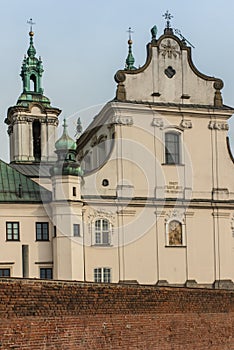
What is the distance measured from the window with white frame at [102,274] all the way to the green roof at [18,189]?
4.21m

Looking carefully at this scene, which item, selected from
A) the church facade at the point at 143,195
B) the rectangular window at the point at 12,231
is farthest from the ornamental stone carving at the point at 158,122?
the rectangular window at the point at 12,231

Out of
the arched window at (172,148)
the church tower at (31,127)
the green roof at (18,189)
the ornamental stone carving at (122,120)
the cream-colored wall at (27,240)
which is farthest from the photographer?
the church tower at (31,127)

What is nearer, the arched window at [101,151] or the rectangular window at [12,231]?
the rectangular window at [12,231]

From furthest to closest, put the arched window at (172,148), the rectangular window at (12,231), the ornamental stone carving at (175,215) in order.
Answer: the arched window at (172,148) → the ornamental stone carving at (175,215) → the rectangular window at (12,231)

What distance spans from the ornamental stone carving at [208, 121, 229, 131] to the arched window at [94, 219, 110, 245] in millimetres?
7886

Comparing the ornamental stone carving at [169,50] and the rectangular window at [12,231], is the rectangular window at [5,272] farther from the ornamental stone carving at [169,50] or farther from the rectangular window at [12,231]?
the ornamental stone carving at [169,50]

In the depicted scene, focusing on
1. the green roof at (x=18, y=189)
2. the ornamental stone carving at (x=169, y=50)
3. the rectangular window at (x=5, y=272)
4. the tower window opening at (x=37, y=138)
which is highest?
the ornamental stone carving at (x=169, y=50)

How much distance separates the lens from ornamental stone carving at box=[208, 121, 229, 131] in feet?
132

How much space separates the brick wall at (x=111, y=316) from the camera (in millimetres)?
15894

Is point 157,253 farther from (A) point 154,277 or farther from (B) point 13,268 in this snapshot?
(B) point 13,268

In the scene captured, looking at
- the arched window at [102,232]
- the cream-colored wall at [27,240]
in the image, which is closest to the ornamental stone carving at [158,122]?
the arched window at [102,232]

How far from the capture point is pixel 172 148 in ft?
130

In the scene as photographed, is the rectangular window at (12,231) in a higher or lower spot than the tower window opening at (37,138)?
lower

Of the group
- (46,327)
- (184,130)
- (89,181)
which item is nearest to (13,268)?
(89,181)
